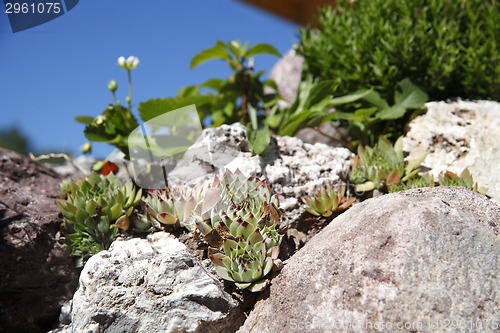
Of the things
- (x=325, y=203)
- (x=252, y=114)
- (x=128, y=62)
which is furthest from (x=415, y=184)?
(x=128, y=62)

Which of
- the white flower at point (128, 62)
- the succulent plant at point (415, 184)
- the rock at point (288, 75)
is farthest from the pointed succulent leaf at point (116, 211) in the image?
the rock at point (288, 75)

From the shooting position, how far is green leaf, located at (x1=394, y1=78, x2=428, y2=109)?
11.7 ft

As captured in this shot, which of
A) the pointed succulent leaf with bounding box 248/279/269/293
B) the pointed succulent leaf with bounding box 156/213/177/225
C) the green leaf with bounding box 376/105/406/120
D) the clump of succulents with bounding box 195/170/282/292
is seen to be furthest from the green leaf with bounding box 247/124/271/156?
the green leaf with bounding box 376/105/406/120

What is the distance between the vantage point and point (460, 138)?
338cm

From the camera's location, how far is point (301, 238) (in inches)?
111

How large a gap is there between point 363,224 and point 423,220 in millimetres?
320

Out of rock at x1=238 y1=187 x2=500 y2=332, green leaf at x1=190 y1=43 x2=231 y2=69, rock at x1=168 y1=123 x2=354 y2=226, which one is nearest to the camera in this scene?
rock at x1=238 y1=187 x2=500 y2=332

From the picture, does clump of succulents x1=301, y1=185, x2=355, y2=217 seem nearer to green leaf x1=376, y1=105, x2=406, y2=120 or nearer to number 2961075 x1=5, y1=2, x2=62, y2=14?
green leaf x1=376, y1=105, x2=406, y2=120

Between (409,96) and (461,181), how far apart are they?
1.15 metres

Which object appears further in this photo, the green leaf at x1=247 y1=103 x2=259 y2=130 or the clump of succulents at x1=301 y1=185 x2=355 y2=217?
the green leaf at x1=247 y1=103 x2=259 y2=130

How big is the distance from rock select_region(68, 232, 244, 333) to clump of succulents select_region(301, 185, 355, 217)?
89cm

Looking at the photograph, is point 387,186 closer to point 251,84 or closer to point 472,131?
point 472,131

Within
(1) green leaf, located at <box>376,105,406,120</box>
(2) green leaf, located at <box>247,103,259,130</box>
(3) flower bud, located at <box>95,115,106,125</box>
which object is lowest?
(2) green leaf, located at <box>247,103,259,130</box>

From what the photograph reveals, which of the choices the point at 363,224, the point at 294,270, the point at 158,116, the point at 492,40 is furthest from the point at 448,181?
the point at 158,116
